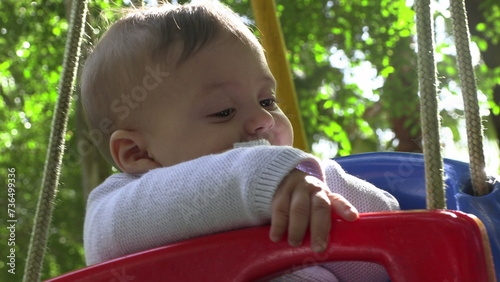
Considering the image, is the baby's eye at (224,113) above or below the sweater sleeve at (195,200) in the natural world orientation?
above

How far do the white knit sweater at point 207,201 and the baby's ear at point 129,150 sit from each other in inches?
4.5

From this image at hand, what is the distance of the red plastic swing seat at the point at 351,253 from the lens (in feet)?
1.83

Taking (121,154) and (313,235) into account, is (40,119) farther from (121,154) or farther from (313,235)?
(313,235)

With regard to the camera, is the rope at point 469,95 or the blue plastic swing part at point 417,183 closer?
the rope at point 469,95

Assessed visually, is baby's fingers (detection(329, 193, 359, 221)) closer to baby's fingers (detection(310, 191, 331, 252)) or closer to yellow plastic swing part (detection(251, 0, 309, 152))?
baby's fingers (detection(310, 191, 331, 252))

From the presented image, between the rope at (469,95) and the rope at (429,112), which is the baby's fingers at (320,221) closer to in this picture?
the rope at (429,112)

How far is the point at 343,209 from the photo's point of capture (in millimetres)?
597

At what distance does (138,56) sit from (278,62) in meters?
0.63

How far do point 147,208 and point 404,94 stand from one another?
321cm

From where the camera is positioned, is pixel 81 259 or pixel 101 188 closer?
pixel 101 188

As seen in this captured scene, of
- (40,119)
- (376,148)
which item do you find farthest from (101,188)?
(376,148)

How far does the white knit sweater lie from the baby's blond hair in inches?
6.8

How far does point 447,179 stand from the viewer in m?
1.01

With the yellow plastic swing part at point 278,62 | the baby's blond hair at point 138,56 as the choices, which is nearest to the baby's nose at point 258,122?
the baby's blond hair at point 138,56
